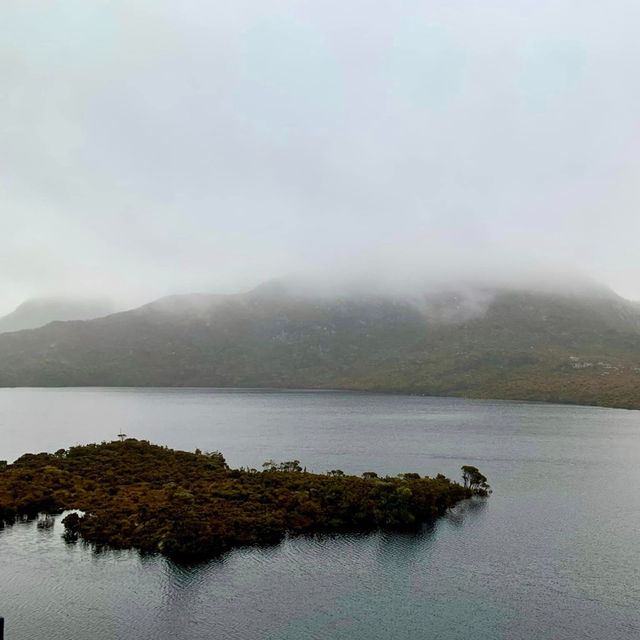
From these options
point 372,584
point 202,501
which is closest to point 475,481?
point 372,584

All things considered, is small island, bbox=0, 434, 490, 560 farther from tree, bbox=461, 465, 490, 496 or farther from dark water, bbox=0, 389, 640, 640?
dark water, bbox=0, 389, 640, 640

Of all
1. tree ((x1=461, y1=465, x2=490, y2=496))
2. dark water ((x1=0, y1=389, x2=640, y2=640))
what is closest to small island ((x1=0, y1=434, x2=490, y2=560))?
tree ((x1=461, y1=465, x2=490, y2=496))

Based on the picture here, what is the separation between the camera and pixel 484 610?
58.3 metres

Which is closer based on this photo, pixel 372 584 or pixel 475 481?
pixel 372 584

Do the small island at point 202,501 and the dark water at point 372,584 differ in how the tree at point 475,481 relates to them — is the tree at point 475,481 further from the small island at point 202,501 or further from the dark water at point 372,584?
the dark water at point 372,584

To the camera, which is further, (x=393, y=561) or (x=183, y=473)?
(x=183, y=473)

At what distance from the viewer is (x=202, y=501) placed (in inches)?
3529

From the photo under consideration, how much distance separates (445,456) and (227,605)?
10737 cm

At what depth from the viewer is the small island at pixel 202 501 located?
75500mm

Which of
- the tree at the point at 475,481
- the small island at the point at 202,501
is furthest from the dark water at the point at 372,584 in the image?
the tree at the point at 475,481

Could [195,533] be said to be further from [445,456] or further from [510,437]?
[510,437]

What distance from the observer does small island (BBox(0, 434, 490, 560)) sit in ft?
248

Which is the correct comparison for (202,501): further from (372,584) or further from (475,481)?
(475,481)

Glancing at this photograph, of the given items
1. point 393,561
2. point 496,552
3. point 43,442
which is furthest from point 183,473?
point 43,442
